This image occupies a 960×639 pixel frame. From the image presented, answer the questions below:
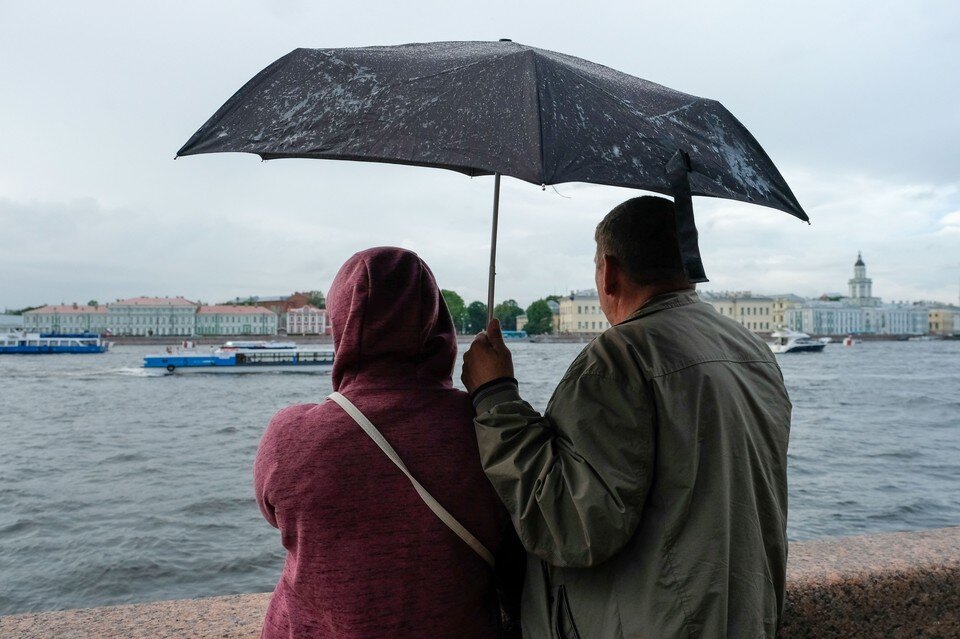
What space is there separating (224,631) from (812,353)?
224ft

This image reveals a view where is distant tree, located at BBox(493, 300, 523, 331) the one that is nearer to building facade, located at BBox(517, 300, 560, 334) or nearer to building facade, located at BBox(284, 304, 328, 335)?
building facade, located at BBox(517, 300, 560, 334)

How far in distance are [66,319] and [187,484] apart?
296ft

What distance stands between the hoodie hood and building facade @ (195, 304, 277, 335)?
93.7 m

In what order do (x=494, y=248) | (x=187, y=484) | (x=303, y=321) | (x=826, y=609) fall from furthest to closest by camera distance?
1. (x=303, y=321)
2. (x=187, y=484)
3. (x=826, y=609)
4. (x=494, y=248)

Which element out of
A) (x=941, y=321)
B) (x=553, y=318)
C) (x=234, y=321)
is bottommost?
(x=234, y=321)

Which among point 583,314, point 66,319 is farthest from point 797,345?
point 66,319

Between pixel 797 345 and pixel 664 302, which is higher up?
pixel 664 302

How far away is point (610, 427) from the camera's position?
1.08 metres

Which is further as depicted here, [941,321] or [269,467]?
[941,321]

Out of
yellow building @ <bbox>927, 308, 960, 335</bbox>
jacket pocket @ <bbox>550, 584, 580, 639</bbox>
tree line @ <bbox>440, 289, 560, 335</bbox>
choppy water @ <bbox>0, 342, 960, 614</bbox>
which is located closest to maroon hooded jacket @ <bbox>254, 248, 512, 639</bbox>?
jacket pocket @ <bbox>550, 584, 580, 639</bbox>

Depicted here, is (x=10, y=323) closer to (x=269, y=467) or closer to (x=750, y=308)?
(x=750, y=308)

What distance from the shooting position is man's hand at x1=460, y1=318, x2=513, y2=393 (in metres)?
1.25

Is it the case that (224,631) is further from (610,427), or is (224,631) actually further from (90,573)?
(90,573)

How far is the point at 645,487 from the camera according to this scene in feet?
3.54
